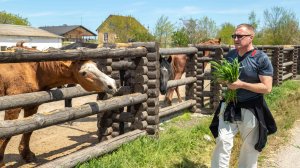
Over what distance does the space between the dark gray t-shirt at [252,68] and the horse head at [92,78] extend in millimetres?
1601

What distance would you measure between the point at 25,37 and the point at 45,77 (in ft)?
145

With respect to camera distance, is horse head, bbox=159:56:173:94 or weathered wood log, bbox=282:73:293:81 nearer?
horse head, bbox=159:56:173:94

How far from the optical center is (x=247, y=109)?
442 cm

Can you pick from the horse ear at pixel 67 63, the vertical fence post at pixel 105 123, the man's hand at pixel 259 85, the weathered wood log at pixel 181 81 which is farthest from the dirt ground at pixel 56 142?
the man's hand at pixel 259 85

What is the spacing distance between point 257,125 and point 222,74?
734mm

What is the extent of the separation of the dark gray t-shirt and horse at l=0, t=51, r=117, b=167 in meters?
1.61

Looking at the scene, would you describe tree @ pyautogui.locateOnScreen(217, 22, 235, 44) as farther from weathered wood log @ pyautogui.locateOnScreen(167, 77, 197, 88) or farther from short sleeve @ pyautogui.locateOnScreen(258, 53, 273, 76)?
short sleeve @ pyautogui.locateOnScreen(258, 53, 273, 76)

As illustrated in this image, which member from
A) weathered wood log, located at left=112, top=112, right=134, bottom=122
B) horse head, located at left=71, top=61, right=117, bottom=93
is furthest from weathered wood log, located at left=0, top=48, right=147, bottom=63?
weathered wood log, located at left=112, top=112, right=134, bottom=122

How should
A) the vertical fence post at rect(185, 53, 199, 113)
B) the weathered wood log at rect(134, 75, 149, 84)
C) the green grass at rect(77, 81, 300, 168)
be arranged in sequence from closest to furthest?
the green grass at rect(77, 81, 300, 168)
the weathered wood log at rect(134, 75, 149, 84)
the vertical fence post at rect(185, 53, 199, 113)

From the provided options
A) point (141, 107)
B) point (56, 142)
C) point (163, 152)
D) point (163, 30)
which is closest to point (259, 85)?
point (163, 152)

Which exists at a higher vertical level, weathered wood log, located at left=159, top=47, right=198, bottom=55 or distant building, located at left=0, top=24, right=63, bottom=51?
distant building, located at left=0, top=24, right=63, bottom=51

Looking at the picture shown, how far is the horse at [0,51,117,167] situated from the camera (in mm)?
4859

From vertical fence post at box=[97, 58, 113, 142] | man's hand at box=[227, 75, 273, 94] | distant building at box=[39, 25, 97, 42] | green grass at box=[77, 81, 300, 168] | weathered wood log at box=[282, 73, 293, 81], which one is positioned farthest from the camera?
distant building at box=[39, 25, 97, 42]

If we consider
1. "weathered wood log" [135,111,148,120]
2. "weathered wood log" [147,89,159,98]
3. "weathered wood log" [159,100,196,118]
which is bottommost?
"weathered wood log" [159,100,196,118]
